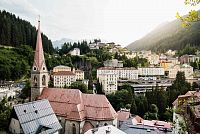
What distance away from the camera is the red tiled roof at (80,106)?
33.9 meters

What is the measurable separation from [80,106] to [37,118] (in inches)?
253

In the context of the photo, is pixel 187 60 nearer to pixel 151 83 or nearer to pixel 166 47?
pixel 151 83

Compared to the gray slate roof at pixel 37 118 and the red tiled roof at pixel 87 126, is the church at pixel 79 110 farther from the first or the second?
the gray slate roof at pixel 37 118

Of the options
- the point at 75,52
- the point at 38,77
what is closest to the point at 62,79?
the point at 75,52

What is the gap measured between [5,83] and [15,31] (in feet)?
102

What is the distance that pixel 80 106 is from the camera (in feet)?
113

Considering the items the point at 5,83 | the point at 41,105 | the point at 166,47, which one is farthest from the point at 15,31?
the point at 166,47

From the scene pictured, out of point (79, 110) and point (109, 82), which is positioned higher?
point (109, 82)

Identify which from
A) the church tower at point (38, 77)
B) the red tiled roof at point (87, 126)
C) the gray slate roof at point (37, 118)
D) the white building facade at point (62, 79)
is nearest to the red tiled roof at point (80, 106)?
the red tiled roof at point (87, 126)

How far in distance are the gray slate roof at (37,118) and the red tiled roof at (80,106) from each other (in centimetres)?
239

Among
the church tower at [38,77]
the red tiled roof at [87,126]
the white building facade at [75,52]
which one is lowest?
the red tiled roof at [87,126]

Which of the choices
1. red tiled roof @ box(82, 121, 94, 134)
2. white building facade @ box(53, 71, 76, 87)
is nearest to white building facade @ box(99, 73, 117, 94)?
white building facade @ box(53, 71, 76, 87)

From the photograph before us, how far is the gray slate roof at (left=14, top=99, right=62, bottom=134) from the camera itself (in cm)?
2873

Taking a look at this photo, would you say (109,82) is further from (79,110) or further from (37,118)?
(37,118)
